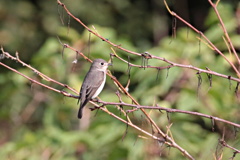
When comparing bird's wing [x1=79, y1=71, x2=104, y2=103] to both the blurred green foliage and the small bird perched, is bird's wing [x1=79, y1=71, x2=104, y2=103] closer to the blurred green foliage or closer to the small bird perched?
the small bird perched

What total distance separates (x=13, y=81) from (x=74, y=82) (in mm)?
894

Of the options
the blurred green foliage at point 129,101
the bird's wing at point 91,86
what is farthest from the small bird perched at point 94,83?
the blurred green foliage at point 129,101

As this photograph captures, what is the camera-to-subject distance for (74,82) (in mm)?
6066

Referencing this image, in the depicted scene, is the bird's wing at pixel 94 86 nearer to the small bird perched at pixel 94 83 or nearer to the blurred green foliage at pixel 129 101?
the small bird perched at pixel 94 83

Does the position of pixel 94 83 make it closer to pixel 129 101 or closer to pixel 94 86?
pixel 94 86

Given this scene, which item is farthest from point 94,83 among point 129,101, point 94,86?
point 129,101

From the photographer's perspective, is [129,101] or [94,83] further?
[129,101]

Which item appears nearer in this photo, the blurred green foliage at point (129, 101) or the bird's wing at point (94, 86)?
the bird's wing at point (94, 86)

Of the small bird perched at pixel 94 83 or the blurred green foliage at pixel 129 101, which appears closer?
the small bird perched at pixel 94 83

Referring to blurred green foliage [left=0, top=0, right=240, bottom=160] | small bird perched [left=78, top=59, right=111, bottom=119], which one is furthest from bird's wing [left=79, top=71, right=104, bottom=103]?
blurred green foliage [left=0, top=0, right=240, bottom=160]

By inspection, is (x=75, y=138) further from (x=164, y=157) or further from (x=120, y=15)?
(x=120, y=15)

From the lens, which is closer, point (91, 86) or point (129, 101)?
point (91, 86)

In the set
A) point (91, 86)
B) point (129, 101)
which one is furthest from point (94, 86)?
point (129, 101)

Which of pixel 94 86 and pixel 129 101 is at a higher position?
pixel 94 86
